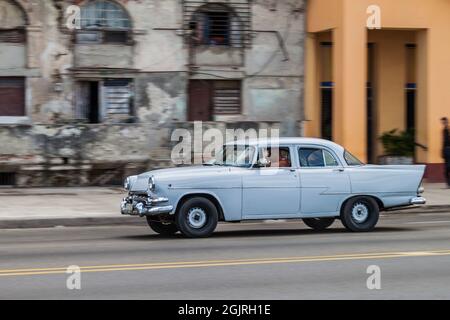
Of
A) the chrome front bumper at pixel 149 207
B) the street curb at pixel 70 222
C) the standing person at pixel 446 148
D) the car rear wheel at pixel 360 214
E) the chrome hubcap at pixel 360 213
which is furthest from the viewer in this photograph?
the standing person at pixel 446 148

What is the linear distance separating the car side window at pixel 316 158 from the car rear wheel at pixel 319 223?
4.29 feet

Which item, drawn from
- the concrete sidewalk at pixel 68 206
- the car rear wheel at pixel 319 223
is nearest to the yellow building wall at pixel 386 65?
the concrete sidewalk at pixel 68 206

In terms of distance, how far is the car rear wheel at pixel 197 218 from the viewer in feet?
45.7

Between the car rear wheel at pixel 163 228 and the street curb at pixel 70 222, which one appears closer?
the car rear wheel at pixel 163 228

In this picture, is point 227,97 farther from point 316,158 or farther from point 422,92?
point 316,158

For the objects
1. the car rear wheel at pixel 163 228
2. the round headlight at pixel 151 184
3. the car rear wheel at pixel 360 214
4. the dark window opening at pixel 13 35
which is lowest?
the car rear wheel at pixel 163 228

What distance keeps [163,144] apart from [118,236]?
9199 mm

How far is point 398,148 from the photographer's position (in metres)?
25.5

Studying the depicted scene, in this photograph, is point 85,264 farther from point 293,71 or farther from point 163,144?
point 293,71

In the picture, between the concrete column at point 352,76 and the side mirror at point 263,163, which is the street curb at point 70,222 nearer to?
the side mirror at point 263,163

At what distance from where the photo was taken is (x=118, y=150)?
2364 cm

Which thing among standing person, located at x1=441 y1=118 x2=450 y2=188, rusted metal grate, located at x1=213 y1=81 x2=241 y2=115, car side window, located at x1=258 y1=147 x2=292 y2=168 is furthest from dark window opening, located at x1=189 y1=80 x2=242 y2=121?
car side window, located at x1=258 y1=147 x2=292 y2=168

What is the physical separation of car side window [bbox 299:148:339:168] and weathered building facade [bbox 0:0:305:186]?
9.43 meters
